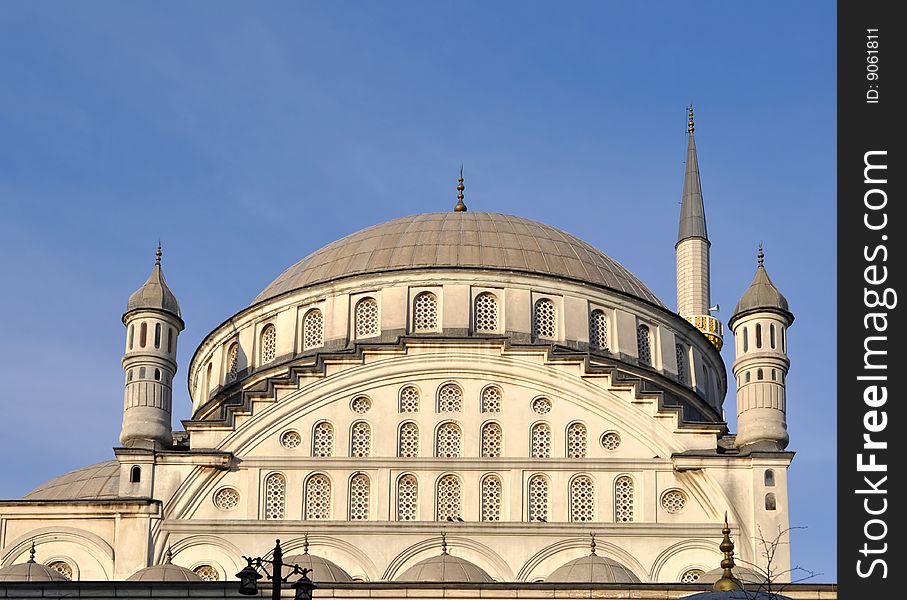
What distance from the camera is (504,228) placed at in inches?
2128

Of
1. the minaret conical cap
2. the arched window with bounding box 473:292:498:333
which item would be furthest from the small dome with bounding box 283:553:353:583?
the minaret conical cap

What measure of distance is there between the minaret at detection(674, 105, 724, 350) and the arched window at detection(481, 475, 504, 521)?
22.9m

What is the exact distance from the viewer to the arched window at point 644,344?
51.6 m

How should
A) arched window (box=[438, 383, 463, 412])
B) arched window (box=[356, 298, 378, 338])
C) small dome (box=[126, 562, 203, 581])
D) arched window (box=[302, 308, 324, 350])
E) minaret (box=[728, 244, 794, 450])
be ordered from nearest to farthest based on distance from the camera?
1. small dome (box=[126, 562, 203, 581])
2. minaret (box=[728, 244, 794, 450])
3. arched window (box=[438, 383, 463, 412])
4. arched window (box=[356, 298, 378, 338])
5. arched window (box=[302, 308, 324, 350])

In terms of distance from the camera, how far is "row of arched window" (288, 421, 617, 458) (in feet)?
154

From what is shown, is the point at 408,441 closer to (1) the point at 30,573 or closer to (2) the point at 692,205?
(1) the point at 30,573

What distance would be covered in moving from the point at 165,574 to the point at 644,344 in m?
14.7

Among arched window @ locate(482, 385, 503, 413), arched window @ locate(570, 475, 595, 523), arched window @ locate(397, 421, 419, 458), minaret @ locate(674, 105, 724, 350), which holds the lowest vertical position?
arched window @ locate(570, 475, 595, 523)

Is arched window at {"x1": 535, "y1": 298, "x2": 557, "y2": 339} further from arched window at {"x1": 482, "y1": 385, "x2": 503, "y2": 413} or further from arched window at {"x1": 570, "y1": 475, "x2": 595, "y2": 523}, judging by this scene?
arched window at {"x1": 570, "y1": 475, "x2": 595, "y2": 523}

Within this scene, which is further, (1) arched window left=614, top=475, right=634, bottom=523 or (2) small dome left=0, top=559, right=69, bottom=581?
(1) arched window left=614, top=475, right=634, bottom=523

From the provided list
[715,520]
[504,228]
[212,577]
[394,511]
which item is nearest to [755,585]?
[715,520]

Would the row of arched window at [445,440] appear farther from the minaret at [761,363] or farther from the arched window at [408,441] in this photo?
the minaret at [761,363]

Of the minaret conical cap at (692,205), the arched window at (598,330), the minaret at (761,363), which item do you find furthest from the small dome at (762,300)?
the minaret conical cap at (692,205)
